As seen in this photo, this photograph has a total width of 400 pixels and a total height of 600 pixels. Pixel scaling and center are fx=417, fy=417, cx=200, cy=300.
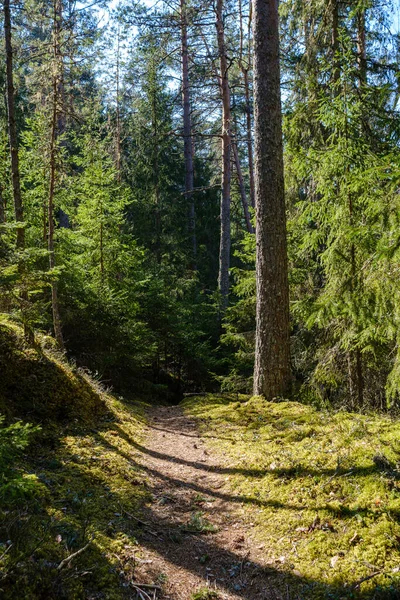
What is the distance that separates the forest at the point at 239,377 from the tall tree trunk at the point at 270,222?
3cm

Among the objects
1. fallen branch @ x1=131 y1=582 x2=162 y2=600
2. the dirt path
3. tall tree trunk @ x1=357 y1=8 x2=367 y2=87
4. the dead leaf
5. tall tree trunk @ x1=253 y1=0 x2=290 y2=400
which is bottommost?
the dirt path

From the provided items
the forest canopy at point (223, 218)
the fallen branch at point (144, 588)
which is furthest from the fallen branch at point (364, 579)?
the forest canopy at point (223, 218)

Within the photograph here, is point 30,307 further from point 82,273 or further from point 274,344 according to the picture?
point 82,273

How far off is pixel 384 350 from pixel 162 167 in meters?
16.3

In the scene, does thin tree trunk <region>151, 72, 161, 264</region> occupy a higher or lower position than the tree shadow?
higher

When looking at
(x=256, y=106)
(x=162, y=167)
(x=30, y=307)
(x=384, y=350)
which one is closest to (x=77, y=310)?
(x=30, y=307)

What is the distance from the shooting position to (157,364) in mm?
14719

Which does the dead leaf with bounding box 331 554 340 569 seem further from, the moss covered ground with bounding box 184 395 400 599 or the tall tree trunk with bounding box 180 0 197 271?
the tall tree trunk with bounding box 180 0 197 271

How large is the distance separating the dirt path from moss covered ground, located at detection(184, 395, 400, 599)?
0.16 m

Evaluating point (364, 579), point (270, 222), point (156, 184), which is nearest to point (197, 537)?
point (364, 579)

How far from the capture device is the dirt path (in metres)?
3.20

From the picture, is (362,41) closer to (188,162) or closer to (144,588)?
(144,588)

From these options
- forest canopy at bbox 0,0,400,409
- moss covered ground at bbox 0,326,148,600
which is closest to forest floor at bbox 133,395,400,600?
moss covered ground at bbox 0,326,148,600

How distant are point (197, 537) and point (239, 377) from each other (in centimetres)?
797
